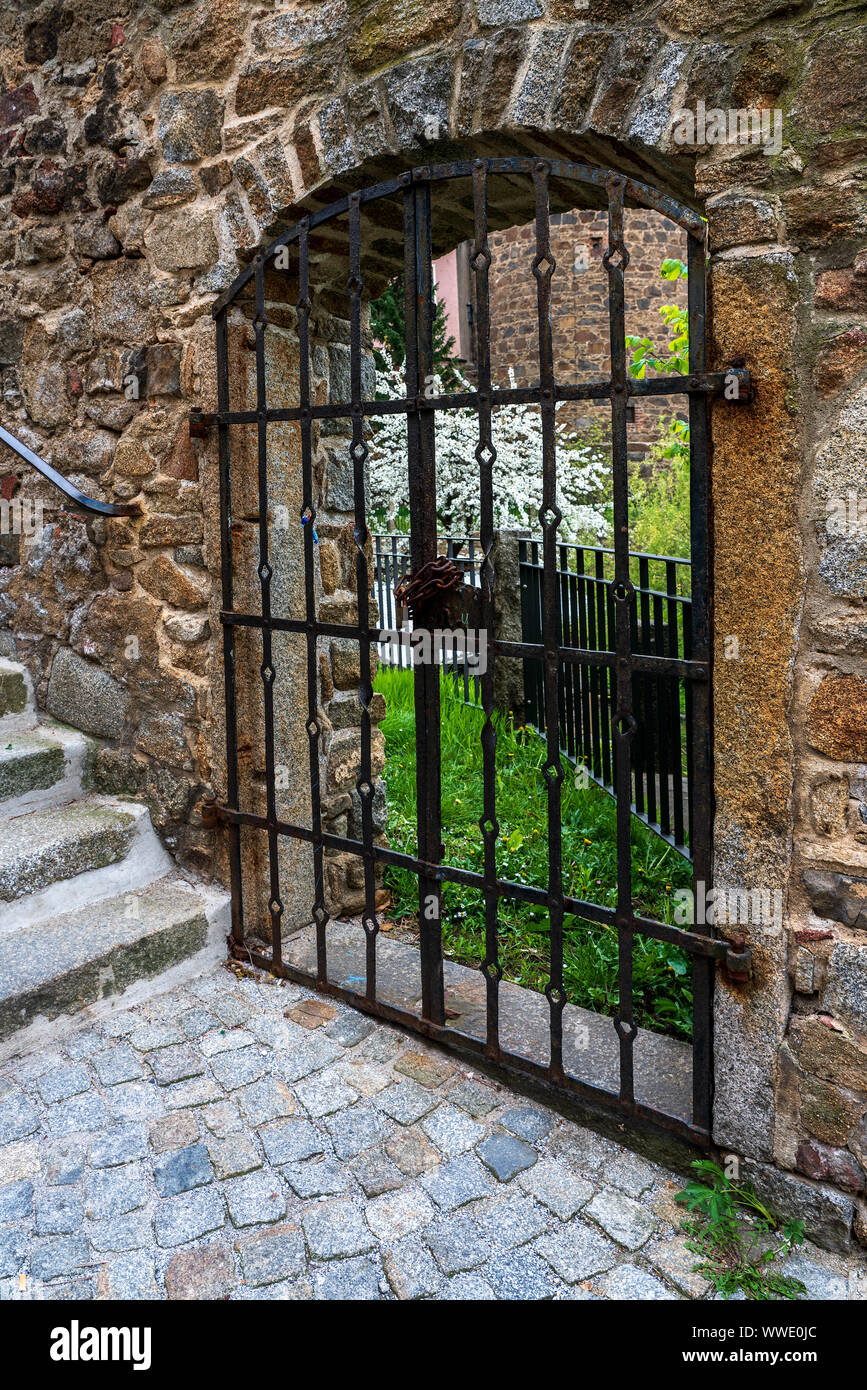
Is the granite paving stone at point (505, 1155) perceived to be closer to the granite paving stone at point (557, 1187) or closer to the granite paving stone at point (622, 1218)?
the granite paving stone at point (557, 1187)

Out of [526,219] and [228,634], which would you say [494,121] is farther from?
[228,634]

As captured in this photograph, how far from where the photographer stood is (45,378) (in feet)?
11.6

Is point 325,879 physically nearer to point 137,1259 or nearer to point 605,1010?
point 605,1010

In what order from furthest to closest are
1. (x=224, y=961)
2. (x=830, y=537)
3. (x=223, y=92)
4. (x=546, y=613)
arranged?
(x=224, y=961)
(x=223, y=92)
(x=546, y=613)
(x=830, y=537)

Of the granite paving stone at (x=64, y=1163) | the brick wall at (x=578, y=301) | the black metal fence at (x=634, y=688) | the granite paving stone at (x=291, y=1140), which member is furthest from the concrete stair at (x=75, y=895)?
the brick wall at (x=578, y=301)

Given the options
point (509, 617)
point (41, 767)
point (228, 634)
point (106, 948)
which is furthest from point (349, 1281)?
point (509, 617)

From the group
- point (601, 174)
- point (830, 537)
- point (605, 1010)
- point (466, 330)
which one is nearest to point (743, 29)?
point (601, 174)

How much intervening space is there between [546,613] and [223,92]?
1.83 meters

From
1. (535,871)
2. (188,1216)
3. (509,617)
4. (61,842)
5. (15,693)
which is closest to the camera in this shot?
(188,1216)

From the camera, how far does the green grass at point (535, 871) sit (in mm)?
3090

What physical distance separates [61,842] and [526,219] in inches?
90.1

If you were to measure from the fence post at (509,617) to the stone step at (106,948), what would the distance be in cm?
280

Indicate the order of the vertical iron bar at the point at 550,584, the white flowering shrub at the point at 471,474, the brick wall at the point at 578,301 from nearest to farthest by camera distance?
the vertical iron bar at the point at 550,584 < the white flowering shrub at the point at 471,474 < the brick wall at the point at 578,301

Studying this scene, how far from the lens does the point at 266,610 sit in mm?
2990
